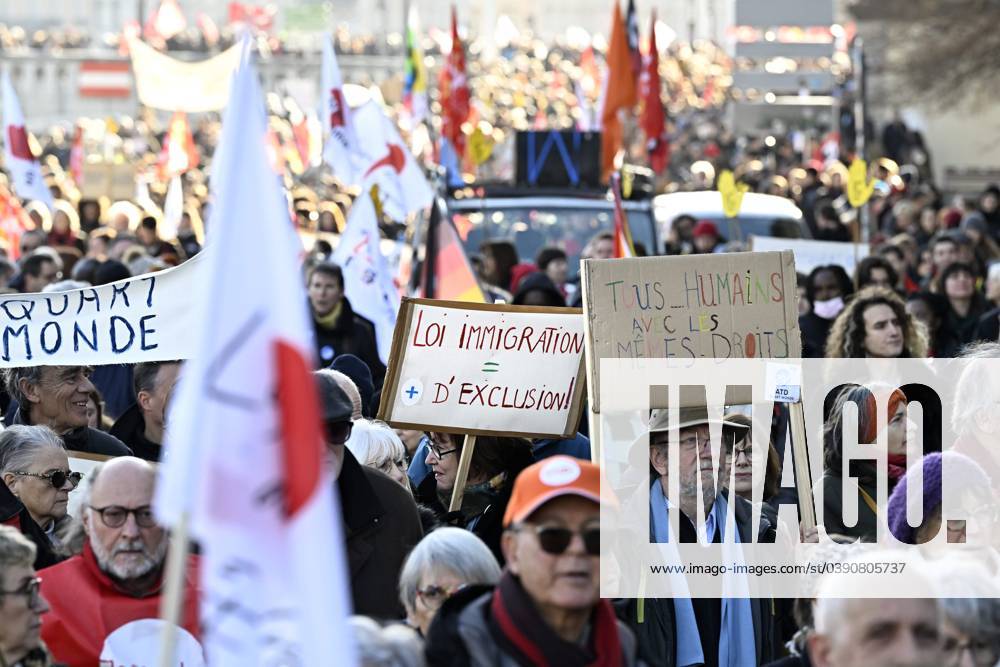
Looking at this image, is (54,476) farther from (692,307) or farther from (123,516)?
(692,307)

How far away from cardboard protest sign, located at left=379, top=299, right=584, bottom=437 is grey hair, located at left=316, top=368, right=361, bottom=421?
9cm

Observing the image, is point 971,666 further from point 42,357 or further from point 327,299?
point 327,299

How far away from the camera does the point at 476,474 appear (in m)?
6.93

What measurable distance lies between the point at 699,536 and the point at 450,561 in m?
1.06

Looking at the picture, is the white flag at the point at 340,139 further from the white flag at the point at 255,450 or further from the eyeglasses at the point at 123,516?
the white flag at the point at 255,450

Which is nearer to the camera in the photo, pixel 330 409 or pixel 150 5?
pixel 330 409

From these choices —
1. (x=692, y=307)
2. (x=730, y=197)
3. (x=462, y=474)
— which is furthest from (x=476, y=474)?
(x=730, y=197)

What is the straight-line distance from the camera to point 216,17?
108m

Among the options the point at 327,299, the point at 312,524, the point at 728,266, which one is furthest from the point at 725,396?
the point at 327,299

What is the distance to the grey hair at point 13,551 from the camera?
448 centimetres

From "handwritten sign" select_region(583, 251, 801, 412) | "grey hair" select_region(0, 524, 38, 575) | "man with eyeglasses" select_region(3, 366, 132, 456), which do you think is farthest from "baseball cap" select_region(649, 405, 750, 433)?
"grey hair" select_region(0, 524, 38, 575)

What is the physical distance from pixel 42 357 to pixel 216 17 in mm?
102355

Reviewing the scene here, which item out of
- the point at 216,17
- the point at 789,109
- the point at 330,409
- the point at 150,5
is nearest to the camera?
the point at 330,409

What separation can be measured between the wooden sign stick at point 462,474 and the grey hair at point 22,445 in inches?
47.6
